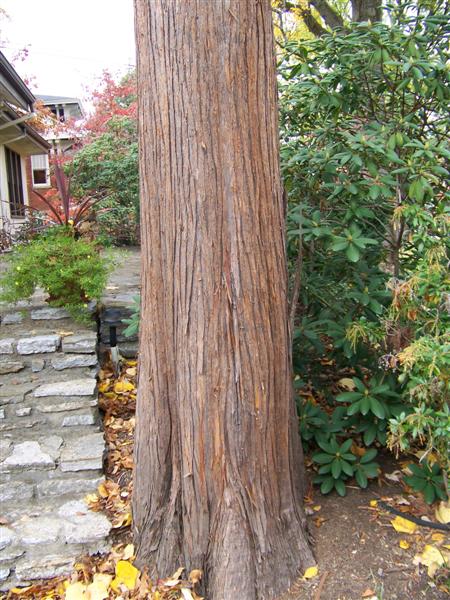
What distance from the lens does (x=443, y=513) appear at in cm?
298

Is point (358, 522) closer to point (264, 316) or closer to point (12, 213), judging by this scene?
point (264, 316)

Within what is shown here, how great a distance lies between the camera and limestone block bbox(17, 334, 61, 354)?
4.27 meters

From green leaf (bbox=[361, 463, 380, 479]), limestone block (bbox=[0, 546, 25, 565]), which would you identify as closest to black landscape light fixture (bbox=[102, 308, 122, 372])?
limestone block (bbox=[0, 546, 25, 565])

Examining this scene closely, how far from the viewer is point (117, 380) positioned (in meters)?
4.54

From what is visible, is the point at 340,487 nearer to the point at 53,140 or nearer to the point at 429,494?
the point at 429,494

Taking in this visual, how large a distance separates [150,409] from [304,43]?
7.39 feet

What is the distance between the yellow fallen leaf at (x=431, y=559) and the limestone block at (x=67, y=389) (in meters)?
2.42

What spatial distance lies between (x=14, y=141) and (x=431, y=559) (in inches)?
511

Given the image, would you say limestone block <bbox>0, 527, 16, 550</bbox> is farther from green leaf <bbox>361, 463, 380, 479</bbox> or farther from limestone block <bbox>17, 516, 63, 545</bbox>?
green leaf <bbox>361, 463, 380, 479</bbox>

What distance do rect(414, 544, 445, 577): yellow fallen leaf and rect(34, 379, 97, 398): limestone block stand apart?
2.42 m

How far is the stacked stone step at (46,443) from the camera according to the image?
3.03 m

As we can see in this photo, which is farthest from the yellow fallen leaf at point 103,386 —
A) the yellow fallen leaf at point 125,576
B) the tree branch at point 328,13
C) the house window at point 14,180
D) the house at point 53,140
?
the house window at point 14,180

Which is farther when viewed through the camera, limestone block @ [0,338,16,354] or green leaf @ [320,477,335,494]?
limestone block @ [0,338,16,354]

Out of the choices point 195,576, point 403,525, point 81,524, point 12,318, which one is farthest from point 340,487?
point 12,318
